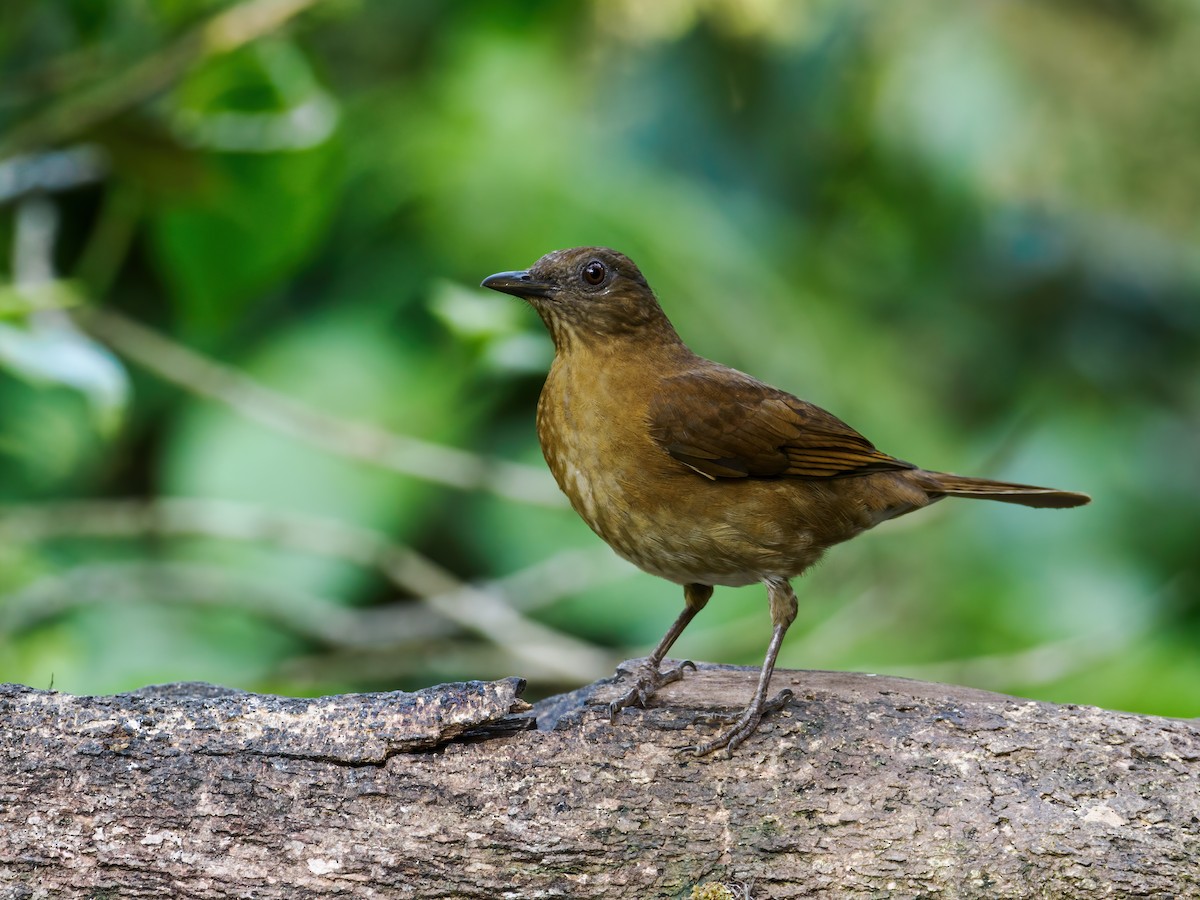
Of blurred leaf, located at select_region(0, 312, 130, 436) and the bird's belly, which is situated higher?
blurred leaf, located at select_region(0, 312, 130, 436)

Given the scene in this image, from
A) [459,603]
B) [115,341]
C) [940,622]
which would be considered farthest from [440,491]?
[940,622]

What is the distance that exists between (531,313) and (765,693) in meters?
→ 3.11

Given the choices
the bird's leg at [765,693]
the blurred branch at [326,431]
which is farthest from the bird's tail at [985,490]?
the blurred branch at [326,431]

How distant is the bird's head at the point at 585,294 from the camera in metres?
3.29

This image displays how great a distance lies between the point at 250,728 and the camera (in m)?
2.54


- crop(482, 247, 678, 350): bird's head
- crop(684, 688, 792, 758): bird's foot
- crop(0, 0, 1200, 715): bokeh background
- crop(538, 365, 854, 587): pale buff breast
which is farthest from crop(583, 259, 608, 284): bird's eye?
crop(684, 688, 792, 758): bird's foot

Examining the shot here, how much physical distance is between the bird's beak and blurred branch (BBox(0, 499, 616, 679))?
49.0 inches

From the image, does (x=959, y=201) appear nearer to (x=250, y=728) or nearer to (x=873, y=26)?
(x=873, y=26)

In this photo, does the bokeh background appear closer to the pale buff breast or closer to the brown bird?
the brown bird

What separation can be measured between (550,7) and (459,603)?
293cm

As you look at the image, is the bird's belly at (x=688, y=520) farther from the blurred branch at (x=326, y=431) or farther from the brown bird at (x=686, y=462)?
the blurred branch at (x=326, y=431)

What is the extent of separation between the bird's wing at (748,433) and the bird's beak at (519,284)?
0.39 meters

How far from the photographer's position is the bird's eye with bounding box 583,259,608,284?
330 cm

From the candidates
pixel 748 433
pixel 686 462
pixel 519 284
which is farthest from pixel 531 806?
pixel 519 284
